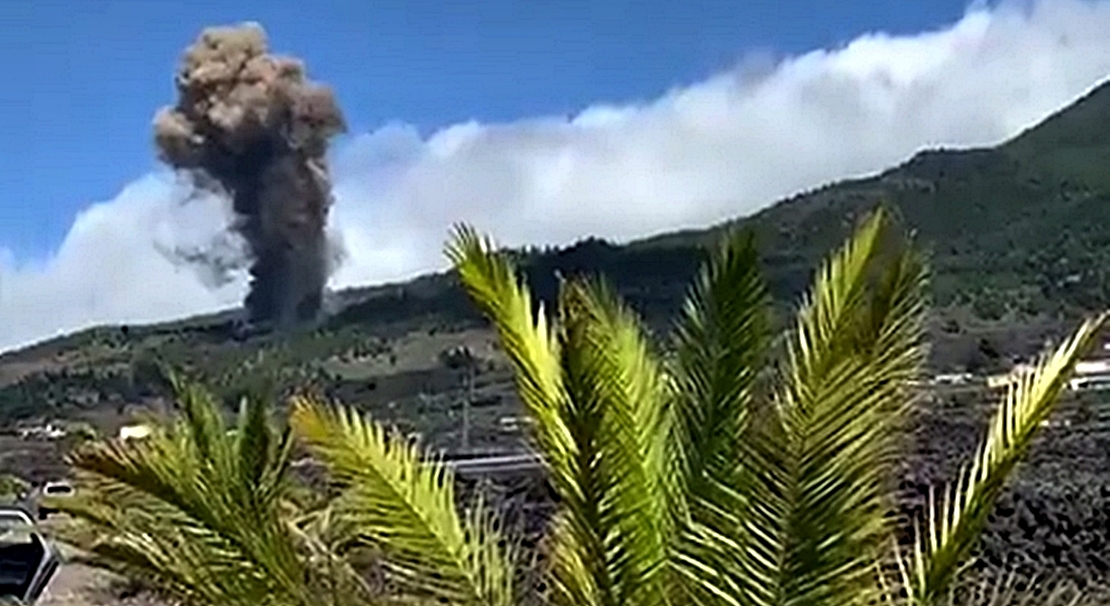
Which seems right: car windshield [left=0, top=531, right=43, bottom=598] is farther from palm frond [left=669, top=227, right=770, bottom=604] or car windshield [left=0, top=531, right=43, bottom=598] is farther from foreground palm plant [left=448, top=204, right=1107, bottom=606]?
palm frond [left=669, top=227, right=770, bottom=604]

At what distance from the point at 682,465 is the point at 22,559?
55.8 ft

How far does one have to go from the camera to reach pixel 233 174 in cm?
9975

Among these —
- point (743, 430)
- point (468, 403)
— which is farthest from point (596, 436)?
point (468, 403)

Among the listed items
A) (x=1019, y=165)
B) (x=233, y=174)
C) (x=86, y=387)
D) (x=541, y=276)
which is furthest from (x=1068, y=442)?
(x=1019, y=165)

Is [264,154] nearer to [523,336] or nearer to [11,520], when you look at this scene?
[11,520]

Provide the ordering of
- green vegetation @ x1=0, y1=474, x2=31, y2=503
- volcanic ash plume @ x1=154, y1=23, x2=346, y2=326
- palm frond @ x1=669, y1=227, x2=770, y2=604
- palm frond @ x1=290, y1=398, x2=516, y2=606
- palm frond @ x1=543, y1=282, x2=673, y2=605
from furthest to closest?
volcanic ash plume @ x1=154, y1=23, x2=346, y2=326 < green vegetation @ x1=0, y1=474, x2=31, y2=503 < palm frond @ x1=290, y1=398, x2=516, y2=606 < palm frond @ x1=543, y1=282, x2=673, y2=605 < palm frond @ x1=669, y1=227, x2=770, y2=604

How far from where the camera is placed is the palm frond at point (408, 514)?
886 centimetres

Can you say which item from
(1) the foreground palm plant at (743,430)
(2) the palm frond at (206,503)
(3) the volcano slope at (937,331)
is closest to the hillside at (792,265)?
(3) the volcano slope at (937,331)

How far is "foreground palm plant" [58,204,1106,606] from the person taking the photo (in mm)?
7695

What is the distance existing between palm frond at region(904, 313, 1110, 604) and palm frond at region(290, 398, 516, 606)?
1.51 meters

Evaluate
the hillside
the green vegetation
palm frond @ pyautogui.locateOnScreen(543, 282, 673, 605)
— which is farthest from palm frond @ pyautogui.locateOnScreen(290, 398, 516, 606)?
→ the hillside

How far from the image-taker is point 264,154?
9644cm

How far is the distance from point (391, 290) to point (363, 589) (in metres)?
93.6

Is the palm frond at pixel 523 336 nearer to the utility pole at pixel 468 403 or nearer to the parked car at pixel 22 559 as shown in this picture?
the parked car at pixel 22 559
